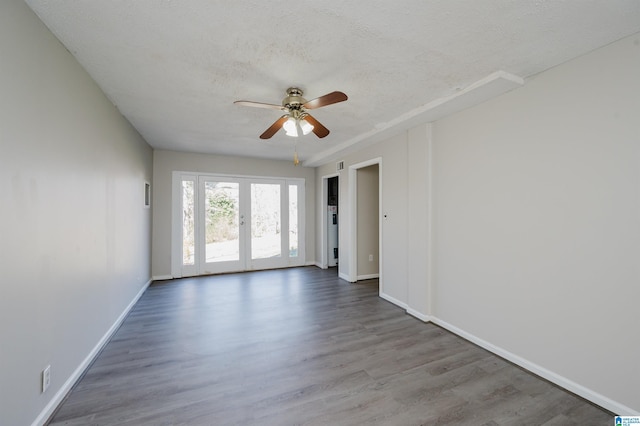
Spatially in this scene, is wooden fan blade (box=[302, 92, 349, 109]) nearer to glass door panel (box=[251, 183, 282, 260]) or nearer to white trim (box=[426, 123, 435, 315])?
white trim (box=[426, 123, 435, 315])

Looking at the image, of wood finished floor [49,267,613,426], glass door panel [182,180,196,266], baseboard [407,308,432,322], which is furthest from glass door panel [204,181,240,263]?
baseboard [407,308,432,322]

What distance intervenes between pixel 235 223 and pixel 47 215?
381cm

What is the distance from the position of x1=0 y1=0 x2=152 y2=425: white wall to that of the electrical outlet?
0.04m

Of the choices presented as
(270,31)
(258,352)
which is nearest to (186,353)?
(258,352)

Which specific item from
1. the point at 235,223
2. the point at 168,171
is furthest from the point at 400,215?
the point at 168,171

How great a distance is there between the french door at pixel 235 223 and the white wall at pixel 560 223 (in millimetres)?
3787

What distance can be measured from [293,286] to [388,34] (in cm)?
378

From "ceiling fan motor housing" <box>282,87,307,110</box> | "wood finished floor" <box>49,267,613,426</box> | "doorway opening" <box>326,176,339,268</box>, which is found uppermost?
"ceiling fan motor housing" <box>282,87,307,110</box>

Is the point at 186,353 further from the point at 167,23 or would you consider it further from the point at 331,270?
the point at 331,270

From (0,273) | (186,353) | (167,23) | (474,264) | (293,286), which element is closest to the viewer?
(0,273)

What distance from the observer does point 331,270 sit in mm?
5711

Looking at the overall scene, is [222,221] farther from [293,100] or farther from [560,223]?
[560,223]

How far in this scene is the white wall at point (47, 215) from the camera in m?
1.31

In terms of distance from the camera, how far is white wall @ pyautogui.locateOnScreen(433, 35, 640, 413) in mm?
1701
